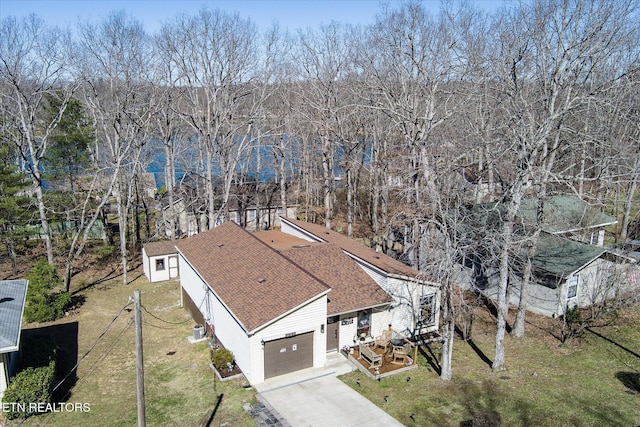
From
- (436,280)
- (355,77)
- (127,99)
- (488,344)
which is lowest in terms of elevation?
(488,344)

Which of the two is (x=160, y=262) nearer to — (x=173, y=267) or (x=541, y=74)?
(x=173, y=267)

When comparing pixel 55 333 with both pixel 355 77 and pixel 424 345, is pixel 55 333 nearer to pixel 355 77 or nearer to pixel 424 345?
pixel 424 345

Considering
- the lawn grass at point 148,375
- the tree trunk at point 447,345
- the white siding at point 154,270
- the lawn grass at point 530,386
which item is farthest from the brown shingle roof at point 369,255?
the white siding at point 154,270

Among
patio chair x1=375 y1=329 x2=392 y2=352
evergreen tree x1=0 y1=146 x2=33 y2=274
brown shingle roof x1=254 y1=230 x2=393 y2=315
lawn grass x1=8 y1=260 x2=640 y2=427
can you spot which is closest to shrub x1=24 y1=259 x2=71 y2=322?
lawn grass x1=8 y1=260 x2=640 y2=427

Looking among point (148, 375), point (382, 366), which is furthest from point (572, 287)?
point (148, 375)

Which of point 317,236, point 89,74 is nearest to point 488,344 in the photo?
point 317,236
